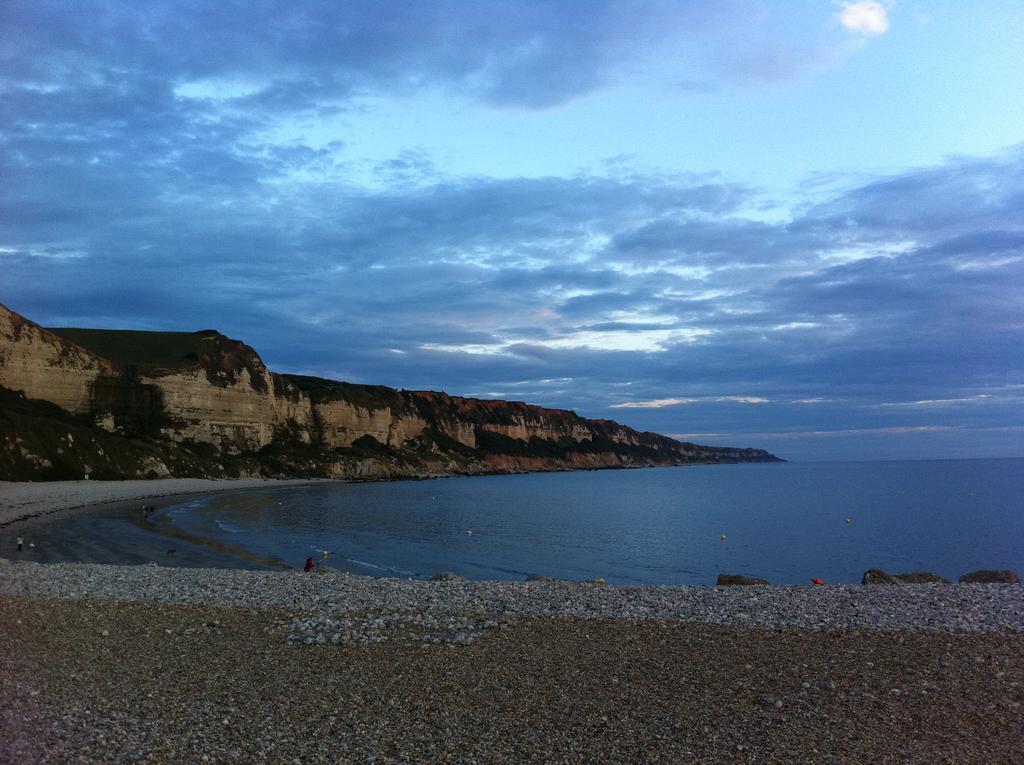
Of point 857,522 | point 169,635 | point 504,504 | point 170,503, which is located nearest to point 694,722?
point 169,635

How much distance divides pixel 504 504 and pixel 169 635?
5899cm

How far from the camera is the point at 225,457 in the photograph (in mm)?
84688

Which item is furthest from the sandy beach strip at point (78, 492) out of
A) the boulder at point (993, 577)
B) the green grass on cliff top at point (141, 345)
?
the boulder at point (993, 577)

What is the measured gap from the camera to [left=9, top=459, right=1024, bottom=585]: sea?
2948 centimetres

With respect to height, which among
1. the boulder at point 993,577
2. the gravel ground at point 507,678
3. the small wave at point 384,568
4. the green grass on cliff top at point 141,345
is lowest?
the small wave at point 384,568

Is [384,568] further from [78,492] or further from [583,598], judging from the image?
[78,492]

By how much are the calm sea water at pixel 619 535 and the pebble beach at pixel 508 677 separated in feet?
43.2

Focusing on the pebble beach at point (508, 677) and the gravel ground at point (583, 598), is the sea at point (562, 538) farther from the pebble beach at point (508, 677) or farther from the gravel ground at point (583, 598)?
the pebble beach at point (508, 677)

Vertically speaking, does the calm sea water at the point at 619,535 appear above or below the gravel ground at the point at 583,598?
below

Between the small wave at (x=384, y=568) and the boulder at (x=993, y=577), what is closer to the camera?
the boulder at (x=993, y=577)

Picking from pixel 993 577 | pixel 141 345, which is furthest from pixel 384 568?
pixel 141 345

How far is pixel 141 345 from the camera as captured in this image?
93625 mm

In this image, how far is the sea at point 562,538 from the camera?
2948cm

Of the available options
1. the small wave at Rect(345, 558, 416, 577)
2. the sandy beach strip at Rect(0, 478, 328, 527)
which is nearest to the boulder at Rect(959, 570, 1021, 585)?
the small wave at Rect(345, 558, 416, 577)
